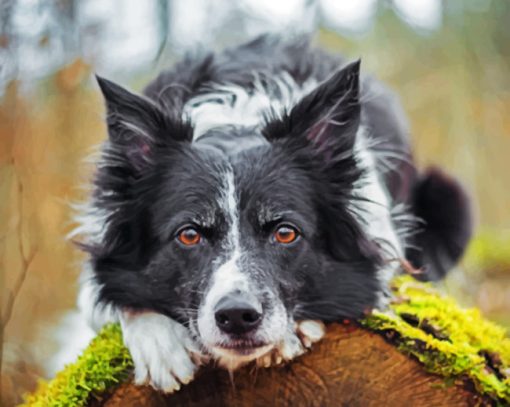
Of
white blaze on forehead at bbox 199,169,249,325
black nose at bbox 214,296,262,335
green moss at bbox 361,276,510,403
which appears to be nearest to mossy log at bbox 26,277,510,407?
green moss at bbox 361,276,510,403

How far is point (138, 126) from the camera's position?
415cm

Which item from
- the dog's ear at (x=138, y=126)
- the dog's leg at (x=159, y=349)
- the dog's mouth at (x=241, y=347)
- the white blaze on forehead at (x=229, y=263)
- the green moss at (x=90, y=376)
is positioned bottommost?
the green moss at (x=90, y=376)

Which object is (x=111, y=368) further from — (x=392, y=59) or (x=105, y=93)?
(x=392, y=59)

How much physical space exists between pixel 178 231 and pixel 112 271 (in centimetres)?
63

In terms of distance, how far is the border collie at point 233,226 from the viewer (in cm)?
351

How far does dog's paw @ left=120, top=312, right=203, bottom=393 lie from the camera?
3.45 m

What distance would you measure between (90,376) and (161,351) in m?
0.35

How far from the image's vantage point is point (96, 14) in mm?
7176

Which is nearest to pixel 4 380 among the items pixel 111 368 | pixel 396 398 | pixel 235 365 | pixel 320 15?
pixel 111 368

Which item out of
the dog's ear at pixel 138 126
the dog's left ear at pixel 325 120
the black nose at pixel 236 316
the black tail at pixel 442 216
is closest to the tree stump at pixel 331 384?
the black nose at pixel 236 316

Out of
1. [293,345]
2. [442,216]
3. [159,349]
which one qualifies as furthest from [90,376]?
[442,216]

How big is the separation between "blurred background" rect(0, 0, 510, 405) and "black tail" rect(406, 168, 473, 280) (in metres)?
0.54

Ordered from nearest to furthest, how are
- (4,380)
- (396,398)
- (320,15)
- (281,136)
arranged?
(396,398)
(281,136)
(4,380)
(320,15)

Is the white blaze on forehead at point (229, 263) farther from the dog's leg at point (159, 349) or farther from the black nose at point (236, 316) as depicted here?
the dog's leg at point (159, 349)
